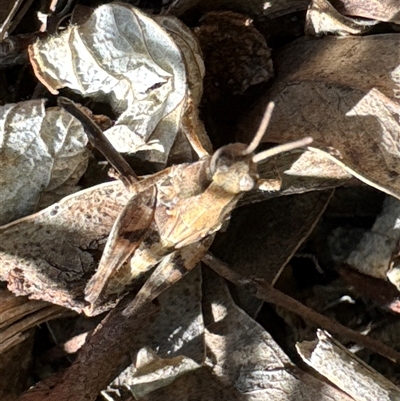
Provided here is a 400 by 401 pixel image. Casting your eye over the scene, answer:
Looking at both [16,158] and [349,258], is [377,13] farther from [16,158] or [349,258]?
[16,158]

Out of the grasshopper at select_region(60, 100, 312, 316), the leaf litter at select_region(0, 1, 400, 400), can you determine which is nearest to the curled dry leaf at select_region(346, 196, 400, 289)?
the leaf litter at select_region(0, 1, 400, 400)

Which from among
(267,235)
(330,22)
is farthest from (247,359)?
(330,22)

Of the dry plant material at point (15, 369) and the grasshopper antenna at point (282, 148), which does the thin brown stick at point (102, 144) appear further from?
→ the dry plant material at point (15, 369)

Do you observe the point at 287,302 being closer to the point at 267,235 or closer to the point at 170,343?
the point at 267,235

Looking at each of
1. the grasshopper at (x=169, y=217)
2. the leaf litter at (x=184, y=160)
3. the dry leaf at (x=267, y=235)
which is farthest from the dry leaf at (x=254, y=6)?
the dry leaf at (x=267, y=235)

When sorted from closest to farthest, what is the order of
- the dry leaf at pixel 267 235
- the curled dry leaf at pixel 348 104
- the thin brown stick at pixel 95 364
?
1. the curled dry leaf at pixel 348 104
2. the thin brown stick at pixel 95 364
3. the dry leaf at pixel 267 235
